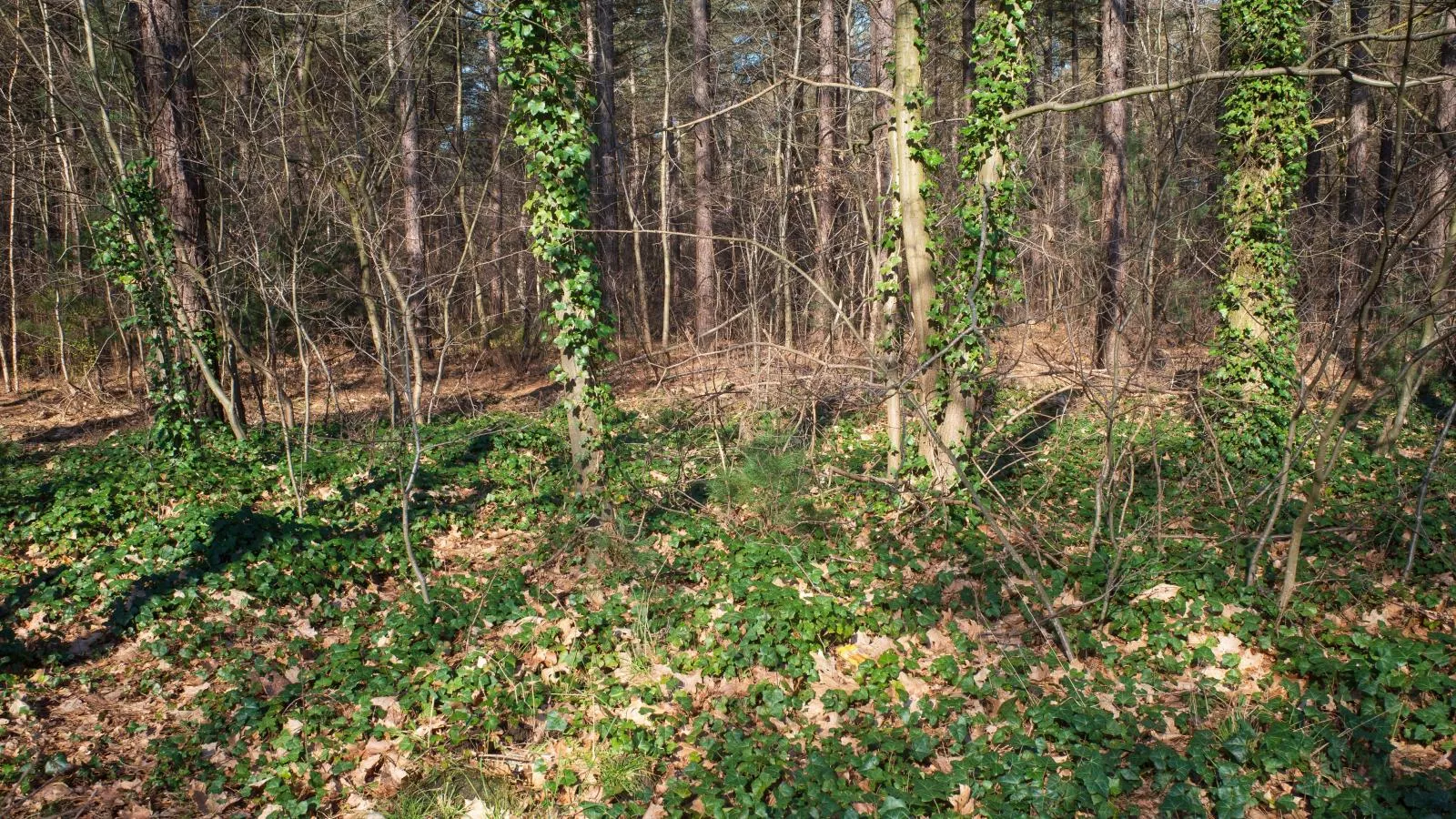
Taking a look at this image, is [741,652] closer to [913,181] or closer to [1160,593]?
[1160,593]

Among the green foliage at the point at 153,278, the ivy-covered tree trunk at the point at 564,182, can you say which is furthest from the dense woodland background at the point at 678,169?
the ivy-covered tree trunk at the point at 564,182

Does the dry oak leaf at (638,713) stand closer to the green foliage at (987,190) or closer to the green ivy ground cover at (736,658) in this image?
the green ivy ground cover at (736,658)

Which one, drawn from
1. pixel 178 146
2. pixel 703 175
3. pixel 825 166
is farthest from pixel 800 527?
pixel 703 175

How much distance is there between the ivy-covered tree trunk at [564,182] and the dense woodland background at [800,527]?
3 centimetres

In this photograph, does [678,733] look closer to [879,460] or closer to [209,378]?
[879,460]

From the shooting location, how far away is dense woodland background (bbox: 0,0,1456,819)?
421 centimetres

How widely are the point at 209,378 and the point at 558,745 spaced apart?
7.18 m

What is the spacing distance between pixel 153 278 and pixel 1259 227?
39.0ft

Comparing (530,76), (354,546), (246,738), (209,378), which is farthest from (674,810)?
(209,378)

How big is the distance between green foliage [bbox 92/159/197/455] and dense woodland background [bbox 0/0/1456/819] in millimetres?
63

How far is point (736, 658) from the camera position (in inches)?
202

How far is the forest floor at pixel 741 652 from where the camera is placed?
4043 millimetres

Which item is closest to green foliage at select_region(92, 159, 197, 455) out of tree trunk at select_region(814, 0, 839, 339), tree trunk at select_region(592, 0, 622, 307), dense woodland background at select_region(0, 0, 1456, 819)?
dense woodland background at select_region(0, 0, 1456, 819)

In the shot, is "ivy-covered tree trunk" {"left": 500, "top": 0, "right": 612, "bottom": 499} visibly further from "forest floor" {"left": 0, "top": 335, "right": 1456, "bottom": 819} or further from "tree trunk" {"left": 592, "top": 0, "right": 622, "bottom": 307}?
Result: "tree trunk" {"left": 592, "top": 0, "right": 622, "bottom": 307}
